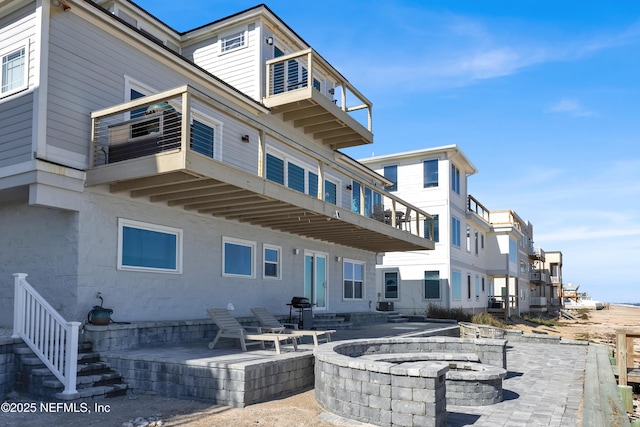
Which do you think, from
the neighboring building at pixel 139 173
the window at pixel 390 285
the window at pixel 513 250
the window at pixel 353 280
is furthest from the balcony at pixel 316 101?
the window at pixel 513 250

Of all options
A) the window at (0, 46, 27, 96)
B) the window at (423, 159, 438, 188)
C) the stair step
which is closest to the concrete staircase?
the stair step

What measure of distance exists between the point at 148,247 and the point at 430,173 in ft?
64.0

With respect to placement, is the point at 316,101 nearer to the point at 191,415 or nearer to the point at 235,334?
the point at 235,334

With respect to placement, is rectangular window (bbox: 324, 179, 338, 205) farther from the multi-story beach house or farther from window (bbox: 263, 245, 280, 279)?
the multi-story beach house

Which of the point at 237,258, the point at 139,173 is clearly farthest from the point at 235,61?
the point at 139,173

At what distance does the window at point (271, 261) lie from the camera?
15797 mm

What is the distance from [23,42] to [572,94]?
670 inches

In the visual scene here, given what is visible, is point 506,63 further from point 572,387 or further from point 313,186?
point 572,387

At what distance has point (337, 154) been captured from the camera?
20.3 metres

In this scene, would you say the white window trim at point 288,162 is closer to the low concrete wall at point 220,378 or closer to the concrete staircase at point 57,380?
the low concrete wall at point 220,378

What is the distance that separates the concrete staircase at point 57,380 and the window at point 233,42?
11.4 metres

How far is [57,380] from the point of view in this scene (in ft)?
27.4

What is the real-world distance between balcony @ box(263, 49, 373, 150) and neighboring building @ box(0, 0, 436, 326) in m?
0.10

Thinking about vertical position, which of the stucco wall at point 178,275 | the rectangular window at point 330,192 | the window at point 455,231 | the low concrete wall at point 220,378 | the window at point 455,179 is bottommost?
the low concrete wall at point 220,378
